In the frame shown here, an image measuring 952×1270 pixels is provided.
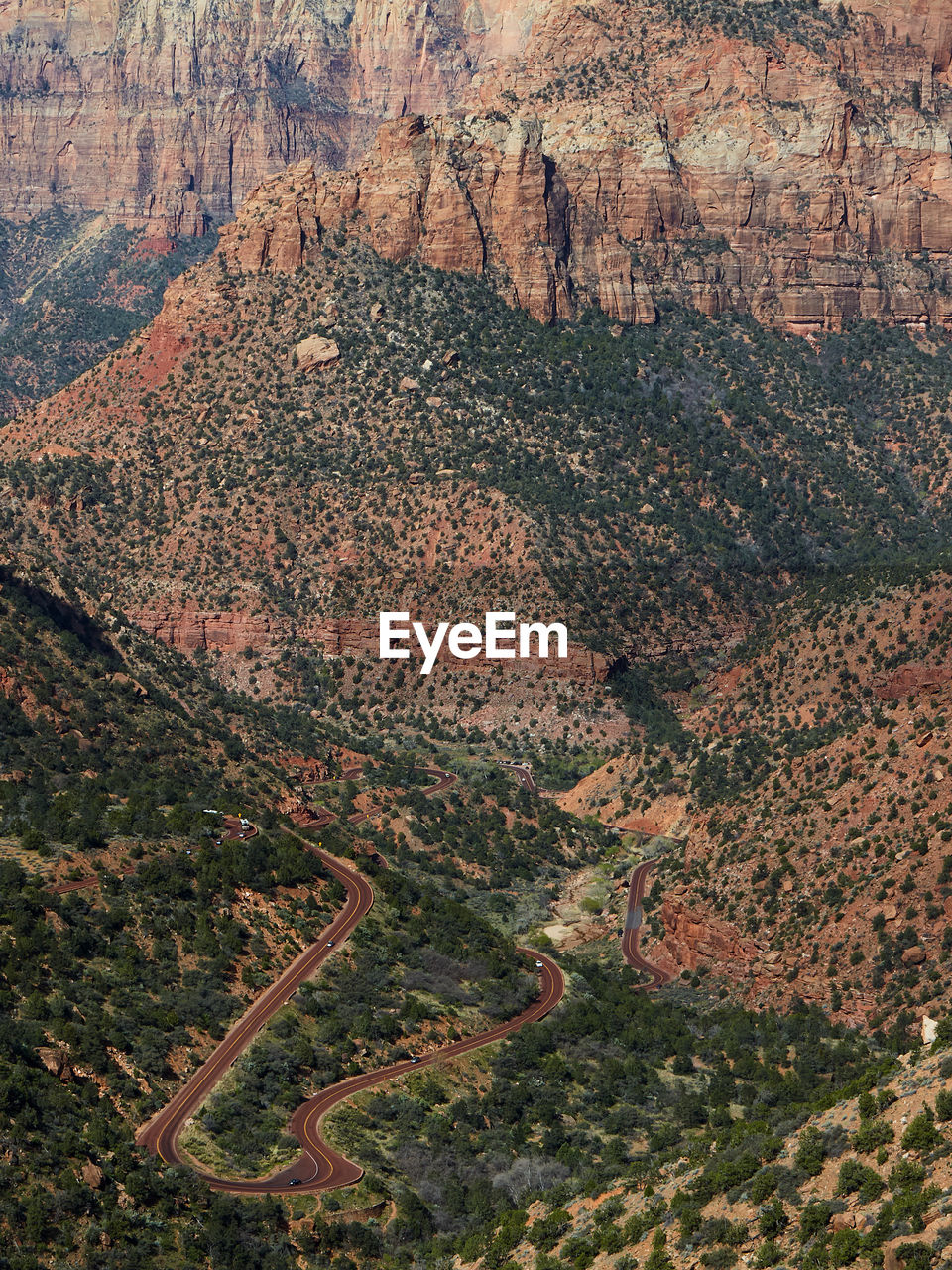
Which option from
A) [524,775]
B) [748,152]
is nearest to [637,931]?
[524,775]

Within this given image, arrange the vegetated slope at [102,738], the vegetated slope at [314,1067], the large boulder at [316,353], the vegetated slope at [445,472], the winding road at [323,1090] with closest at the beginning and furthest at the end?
the vegetated slope at [314,1067] → the winding road at [323,1090] → the vegetated slope at [102,738] → the vegetated slope at [445,472] → the large boulder at [316,353]

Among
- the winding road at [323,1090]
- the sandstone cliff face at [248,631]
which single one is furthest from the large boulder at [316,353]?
the winding road at [323,1090]

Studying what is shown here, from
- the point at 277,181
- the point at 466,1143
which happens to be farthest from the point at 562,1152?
the point at 277,181

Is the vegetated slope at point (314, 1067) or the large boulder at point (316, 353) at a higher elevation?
the large boulder at point (316, 353)

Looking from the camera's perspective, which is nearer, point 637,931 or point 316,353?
point 637,931

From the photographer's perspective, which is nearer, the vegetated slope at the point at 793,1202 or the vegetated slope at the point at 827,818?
the vegetated slope at the point at 793,1202

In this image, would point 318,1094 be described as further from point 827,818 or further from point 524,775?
point 524,775

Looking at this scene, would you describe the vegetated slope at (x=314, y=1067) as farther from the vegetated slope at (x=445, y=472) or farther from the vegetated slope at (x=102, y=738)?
Result: the vegetated slope at (x=445, y=472)
